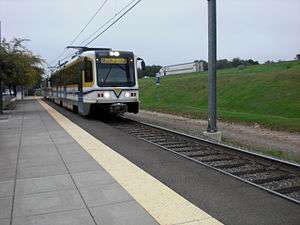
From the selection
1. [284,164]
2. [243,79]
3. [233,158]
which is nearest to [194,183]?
[284,164]

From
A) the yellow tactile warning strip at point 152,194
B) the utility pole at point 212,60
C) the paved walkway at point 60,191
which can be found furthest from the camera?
the utility pole at point 212,60

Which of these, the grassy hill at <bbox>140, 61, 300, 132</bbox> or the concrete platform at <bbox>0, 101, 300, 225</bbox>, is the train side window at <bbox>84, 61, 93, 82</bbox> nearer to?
the grassy hill at <bbox>140, 61, 300, 132</bbox>

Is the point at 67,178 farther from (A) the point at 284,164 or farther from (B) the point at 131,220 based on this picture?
(A) the point at 284,164

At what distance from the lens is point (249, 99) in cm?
3303

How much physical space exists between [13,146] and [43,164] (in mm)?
3587

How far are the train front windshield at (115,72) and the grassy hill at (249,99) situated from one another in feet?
17.2

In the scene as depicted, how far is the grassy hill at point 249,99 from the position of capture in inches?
926

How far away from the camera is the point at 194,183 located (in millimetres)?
8406

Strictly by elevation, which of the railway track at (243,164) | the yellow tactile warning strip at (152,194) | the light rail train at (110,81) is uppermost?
the light rail train at (110,81)

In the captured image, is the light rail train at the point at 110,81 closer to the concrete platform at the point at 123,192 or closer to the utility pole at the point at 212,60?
the utility pole at the point at 212,60

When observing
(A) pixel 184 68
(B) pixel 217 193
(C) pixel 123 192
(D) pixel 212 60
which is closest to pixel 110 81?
(D) pixel 212 60

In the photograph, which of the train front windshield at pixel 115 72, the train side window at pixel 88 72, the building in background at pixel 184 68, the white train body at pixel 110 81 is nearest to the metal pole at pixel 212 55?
the white train body at pixel 110 81

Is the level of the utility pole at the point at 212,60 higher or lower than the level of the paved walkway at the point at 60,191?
higher

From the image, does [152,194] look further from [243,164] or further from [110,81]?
[110,81]
